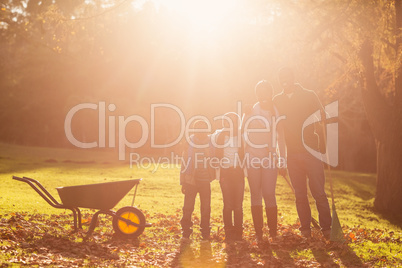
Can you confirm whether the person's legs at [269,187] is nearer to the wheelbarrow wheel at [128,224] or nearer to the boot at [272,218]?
the boot at [272,218]

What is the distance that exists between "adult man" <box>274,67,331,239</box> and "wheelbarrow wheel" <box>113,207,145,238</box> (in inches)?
110

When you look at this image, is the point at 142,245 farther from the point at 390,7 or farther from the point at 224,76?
the point at 224,76

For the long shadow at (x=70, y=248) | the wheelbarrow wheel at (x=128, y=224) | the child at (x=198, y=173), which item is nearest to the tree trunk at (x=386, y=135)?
the child at (x=198, y=173)

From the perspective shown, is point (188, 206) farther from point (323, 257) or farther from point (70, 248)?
point (323, 257)

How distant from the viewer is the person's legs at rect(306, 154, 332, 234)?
25.8ft

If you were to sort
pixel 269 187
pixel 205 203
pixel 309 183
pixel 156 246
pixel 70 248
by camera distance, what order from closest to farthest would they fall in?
pixel 70 248 < pixel 269 187 < pixel 309 183 < pixel 156 246 < pixel 205 203

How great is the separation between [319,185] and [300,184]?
1.14ft

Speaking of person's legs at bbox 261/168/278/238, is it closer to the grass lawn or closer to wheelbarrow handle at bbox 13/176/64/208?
the grass lawn

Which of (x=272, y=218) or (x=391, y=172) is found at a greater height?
(x=391, y=172)

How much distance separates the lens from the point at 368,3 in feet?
34.9

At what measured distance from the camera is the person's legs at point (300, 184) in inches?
315

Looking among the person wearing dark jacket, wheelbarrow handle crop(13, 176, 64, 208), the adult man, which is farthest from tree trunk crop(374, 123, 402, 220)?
wheelbarrow handle crop(13, 176, 64, 208)

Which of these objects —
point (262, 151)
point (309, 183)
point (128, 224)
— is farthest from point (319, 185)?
point (128, 224)

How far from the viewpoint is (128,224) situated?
28.9 feet
